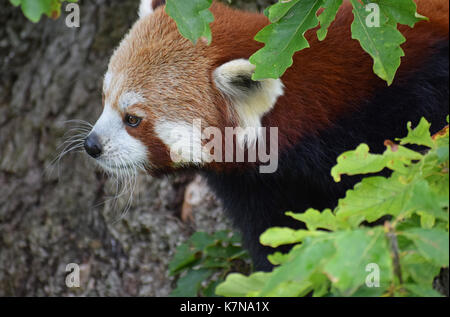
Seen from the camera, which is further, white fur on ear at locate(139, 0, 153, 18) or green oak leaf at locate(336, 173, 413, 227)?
white fur on ear at locate(139, 0, 153, 18)

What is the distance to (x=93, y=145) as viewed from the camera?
2.57m

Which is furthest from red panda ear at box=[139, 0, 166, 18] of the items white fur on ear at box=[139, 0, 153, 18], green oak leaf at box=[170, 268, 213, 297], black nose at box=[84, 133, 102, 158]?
green oak leaf at box=[170, 268, 213, 297]

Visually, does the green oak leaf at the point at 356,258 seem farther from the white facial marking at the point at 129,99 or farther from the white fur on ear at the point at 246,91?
the white facial marking at the point at 129,99

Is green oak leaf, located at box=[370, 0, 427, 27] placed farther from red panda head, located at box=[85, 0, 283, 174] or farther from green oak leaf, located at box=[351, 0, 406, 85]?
red panda head, located at box=[85, 0, 283, 174]

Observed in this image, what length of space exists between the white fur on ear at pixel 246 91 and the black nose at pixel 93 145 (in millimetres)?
576

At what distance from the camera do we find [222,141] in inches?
99.7

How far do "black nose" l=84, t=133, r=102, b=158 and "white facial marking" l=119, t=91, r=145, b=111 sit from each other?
18 cm

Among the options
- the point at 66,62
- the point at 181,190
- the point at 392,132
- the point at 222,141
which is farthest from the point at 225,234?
the point at 66,62

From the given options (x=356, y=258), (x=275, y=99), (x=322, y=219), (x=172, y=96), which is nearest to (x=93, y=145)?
(x=172, y=96)

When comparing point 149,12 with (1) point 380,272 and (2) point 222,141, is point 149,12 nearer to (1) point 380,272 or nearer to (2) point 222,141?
(2) point 222,141

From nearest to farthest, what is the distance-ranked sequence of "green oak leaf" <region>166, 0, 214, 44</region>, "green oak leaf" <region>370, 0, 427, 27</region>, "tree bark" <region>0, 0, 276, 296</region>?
"green oak leaf" <region>166, 0, 214, 44</region>, "green oak leaf" <region>370, 0, 427, 27</region>, "tree bark" <region>0, 0, 276, 296</region>

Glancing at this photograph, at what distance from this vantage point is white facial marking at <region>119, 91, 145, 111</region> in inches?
98.5

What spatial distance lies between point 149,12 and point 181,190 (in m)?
1.14

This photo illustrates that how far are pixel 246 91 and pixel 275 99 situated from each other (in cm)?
13
